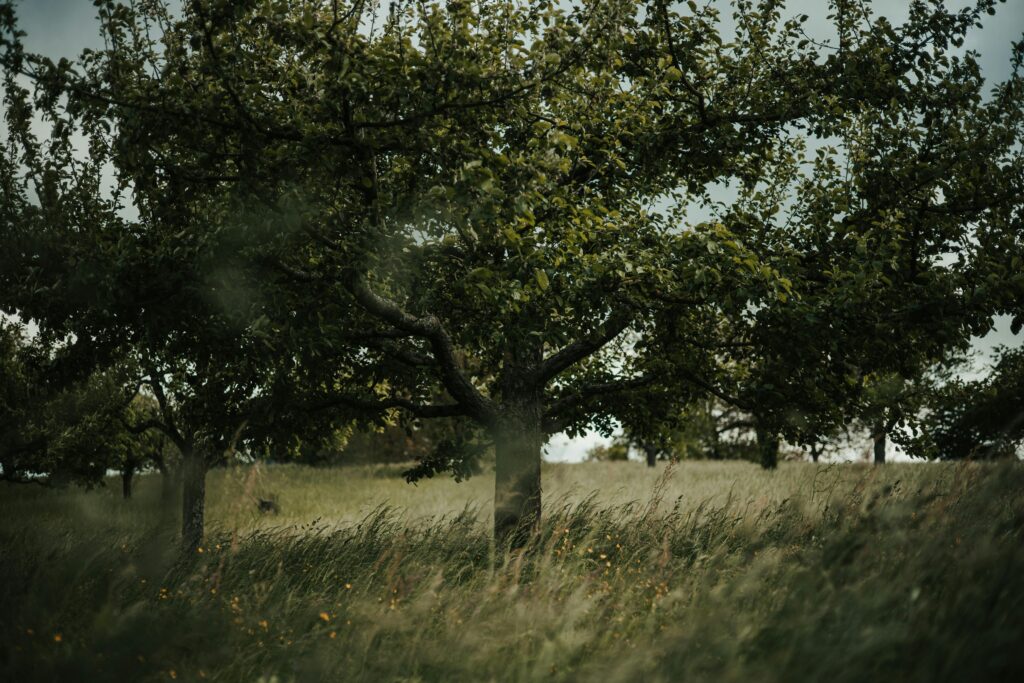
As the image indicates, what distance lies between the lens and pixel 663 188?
35.0 ft

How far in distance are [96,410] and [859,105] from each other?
57.7 ft

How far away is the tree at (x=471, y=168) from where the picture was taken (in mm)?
6387

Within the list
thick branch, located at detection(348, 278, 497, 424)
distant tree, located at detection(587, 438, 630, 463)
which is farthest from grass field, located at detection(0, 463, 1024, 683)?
distant tree, located at detection(587, 438, 630, 463)

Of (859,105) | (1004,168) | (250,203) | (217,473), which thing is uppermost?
(859,105)

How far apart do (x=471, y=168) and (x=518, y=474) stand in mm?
4499

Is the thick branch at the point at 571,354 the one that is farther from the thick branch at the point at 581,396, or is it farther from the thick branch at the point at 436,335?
the thick branch at the point at 436,335

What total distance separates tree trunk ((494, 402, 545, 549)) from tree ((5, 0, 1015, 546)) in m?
0.04

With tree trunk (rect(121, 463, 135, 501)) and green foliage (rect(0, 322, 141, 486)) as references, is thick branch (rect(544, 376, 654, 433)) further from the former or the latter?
tree trunk (rect(121, 463, 135, 501))

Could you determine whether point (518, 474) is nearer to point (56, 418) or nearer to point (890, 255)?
point (890, 255)

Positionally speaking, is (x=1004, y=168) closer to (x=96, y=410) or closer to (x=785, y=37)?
(x=785, y=37)

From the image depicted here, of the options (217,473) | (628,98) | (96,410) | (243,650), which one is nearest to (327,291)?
(243,650)

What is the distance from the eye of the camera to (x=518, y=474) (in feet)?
30.2

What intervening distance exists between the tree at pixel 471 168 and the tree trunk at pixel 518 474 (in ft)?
0.12

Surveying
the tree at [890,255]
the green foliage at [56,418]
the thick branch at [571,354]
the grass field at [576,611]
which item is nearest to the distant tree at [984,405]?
the tree at [890,255]
